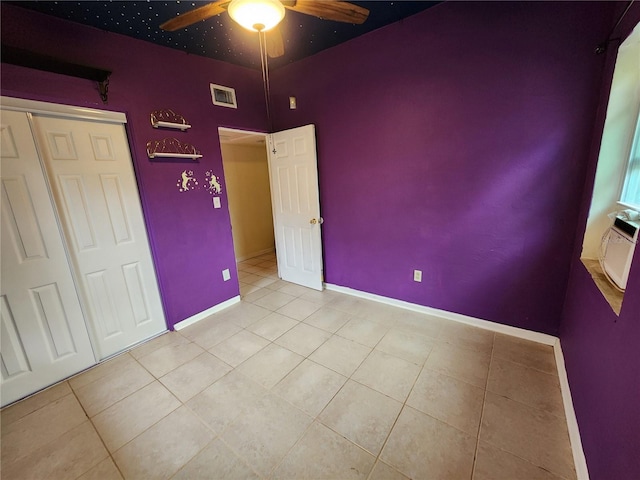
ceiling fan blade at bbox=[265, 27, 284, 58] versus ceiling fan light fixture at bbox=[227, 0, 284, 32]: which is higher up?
ceiling fan blade at bbox=[265, 27, 284, 58]

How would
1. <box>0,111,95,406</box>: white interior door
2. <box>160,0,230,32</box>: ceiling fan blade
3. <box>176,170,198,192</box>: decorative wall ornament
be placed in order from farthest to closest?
<box>176,170,198,192</box>: decorative wall ornament → <box>0,111,95,406</box>: white interior door → <box>160,0,230,32</box>: ceiling fan blade

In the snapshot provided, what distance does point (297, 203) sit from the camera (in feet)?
10.5

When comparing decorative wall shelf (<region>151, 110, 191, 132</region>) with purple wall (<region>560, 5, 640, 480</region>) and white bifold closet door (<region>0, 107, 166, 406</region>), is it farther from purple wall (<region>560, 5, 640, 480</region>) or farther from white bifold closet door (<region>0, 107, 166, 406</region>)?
purple wall (<region>560, 5, 640, 480</region>)

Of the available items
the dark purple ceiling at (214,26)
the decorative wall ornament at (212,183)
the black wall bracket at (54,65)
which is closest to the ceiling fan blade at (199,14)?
the dark purple ceiling at (214,26)

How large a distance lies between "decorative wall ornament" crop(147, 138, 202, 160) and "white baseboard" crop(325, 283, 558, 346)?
2256mm

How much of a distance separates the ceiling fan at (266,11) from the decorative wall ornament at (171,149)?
1020 millimetres

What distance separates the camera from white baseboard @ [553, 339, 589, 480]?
118 cm

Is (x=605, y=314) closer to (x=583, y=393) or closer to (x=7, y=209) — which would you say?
(x=583, y=393)

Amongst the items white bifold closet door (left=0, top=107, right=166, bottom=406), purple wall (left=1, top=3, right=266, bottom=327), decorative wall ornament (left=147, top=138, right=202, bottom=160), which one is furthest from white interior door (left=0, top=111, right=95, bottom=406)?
decorative wall ornament (left=147, top=138, right=202, bottom=160)

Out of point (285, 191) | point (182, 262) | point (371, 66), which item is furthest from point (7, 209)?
point (371, 66)

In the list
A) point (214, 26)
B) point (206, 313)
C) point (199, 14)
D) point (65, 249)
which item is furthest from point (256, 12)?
point (206, 313)

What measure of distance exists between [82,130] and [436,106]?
2846 mm

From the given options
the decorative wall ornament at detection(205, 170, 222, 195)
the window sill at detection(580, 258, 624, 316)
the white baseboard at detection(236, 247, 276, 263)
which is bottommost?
the white baseboard at detection(236, 247, 276, 263)

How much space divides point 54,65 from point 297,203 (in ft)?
7.35
